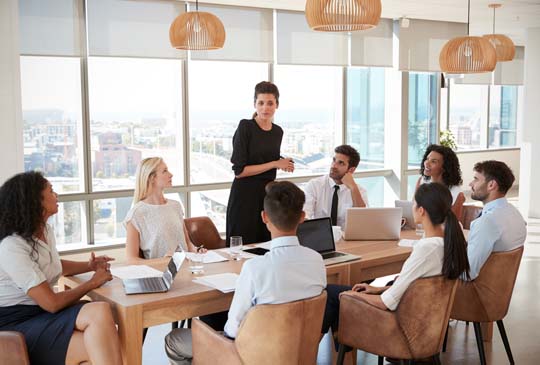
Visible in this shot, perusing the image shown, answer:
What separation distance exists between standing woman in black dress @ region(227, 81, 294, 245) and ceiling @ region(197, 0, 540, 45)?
3.16 metres

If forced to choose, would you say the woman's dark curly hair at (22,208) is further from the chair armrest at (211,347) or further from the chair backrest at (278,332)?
the chair backrest at (278,332)

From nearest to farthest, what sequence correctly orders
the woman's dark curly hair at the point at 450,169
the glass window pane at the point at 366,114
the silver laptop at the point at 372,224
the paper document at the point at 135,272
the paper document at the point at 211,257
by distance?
the paper document at the point at 135,272 < the paper document at the point at 211,257 < the silver laptop at the point at 372,224 < the woman's dark curly hair at the point at 450,169 < the glass window pane at the point at 366,114

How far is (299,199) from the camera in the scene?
307 cm

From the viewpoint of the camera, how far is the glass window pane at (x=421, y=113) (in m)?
10.0

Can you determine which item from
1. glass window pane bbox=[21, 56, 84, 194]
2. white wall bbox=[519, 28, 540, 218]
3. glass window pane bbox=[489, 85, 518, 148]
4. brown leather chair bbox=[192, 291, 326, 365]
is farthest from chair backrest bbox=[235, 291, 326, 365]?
glass window pane bbox=[489, 85, 518, 148]

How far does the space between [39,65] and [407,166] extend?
5591 millimetres

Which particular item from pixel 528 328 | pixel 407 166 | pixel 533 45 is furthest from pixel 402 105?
pixel 528 328

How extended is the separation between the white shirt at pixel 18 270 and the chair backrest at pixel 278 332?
1.04 meters

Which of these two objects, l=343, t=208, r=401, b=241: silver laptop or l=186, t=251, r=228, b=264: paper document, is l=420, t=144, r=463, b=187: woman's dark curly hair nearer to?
l=343, t=208, r=401, b=241: silver laptop

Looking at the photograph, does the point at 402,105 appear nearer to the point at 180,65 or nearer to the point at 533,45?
the point at 533,45

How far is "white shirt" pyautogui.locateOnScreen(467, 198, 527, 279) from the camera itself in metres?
4.11

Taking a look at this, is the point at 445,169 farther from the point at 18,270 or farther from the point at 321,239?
the point at 18,270

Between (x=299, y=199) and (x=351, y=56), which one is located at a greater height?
(x=351, y=56)

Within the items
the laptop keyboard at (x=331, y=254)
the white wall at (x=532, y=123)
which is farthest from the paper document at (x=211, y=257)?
the white wall at (x=532, y=123)
